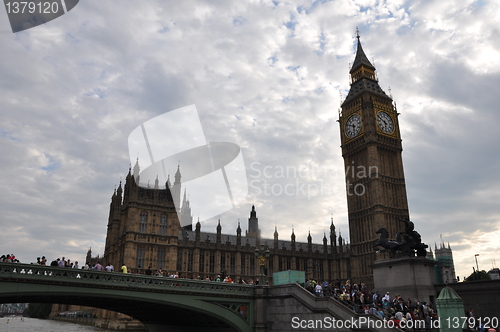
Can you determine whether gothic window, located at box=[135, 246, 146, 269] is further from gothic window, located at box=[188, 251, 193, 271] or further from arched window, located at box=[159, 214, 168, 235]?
gothic window, located at box=[188, 251, 193, 271]

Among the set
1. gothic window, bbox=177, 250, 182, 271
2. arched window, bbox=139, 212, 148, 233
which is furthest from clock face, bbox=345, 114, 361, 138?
arched window, bbox=139, 212, 148, 233

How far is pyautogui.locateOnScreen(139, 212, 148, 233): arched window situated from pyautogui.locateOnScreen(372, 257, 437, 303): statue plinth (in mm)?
47544

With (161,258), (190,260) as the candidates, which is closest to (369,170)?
(190,260)

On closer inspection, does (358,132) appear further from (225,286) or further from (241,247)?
(225,286)

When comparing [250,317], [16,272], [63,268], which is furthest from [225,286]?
[16,272]

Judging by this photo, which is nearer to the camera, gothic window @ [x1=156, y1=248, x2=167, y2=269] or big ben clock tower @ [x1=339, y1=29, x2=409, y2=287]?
gothic window @ [x1=156, y1=248, x2=167, y2=269]

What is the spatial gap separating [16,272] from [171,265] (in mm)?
46485

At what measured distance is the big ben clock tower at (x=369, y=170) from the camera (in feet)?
262

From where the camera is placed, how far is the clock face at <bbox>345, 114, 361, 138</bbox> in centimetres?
8631

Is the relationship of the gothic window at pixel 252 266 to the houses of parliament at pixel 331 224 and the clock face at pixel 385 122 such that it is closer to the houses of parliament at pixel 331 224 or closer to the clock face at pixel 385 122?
the houses of parliament at pixel 331 224

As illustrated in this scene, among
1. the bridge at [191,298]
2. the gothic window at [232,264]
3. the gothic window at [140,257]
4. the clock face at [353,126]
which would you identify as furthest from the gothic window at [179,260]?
the clock face at [353,126]

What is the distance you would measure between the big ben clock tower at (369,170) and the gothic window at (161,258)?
124 feet

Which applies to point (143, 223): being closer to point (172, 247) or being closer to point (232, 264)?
point (172, 247)

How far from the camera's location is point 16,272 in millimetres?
24047
